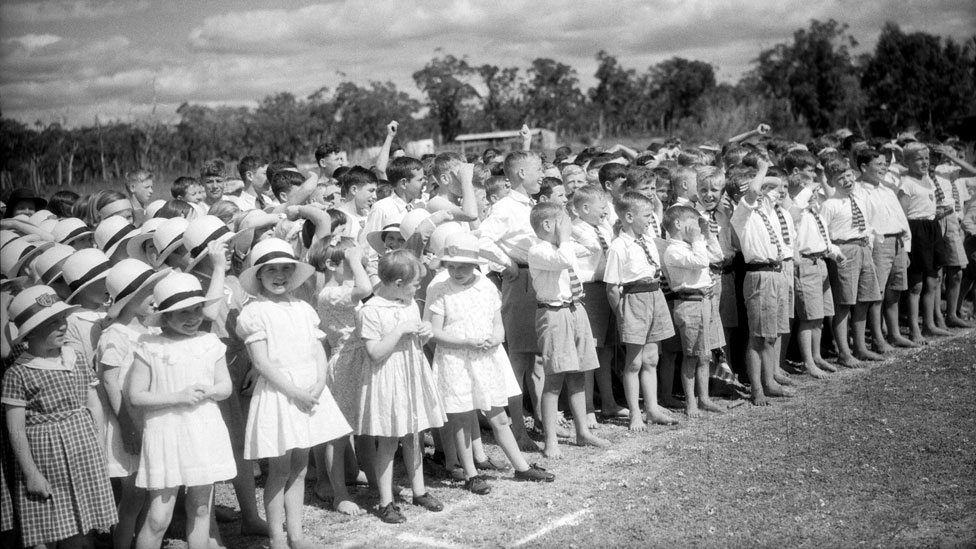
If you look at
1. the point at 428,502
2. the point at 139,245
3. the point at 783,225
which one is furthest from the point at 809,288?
the point at 139,245

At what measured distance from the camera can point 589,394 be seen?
8078mm

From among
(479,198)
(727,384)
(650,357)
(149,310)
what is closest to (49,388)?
(149,310)

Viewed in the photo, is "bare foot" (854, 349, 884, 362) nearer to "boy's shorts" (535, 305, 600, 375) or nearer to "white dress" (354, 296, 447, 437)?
"boy's shorts" (535, 305, 600, 375)

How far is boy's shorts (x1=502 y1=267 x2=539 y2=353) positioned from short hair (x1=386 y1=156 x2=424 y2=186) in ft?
5.18

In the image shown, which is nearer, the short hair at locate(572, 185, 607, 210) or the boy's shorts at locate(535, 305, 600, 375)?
the boy's shorts at locate(535, 305, 600, 375)

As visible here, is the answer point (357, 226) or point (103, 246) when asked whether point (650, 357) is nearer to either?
point (357, 226)

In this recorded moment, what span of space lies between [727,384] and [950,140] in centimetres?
587

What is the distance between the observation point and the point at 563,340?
6.91m

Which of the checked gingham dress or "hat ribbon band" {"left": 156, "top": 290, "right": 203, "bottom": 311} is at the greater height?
"hat ribbon band" {"left": 156, "top": 290, "right": 203, "bottom": 311}

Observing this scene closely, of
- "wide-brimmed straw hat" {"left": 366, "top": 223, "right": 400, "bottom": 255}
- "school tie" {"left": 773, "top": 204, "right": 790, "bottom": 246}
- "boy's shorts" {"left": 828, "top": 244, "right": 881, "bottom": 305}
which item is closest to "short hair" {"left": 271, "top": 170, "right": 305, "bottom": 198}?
"wide-brimmed straw hat" {"left": 366, "top": 223, "right": 400, "bottom": 255}

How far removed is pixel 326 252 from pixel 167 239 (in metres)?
0.99

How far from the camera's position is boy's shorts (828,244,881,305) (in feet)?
32.0

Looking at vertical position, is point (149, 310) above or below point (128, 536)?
above

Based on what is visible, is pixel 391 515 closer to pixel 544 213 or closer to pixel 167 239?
pixel 167 239
